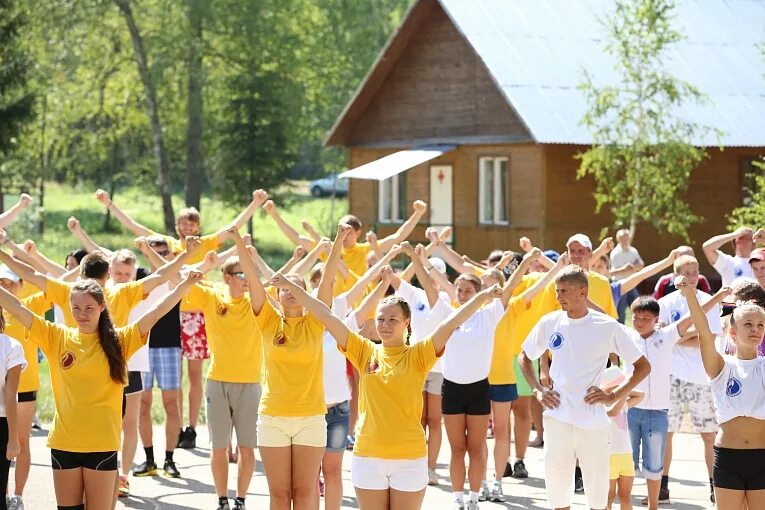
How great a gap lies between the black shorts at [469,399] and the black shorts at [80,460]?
3.36 meters

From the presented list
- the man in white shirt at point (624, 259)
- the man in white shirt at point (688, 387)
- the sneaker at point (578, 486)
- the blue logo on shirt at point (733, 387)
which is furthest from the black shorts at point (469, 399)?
the man in white shirt at point (624, 259)

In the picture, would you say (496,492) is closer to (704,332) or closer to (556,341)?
(556,341)

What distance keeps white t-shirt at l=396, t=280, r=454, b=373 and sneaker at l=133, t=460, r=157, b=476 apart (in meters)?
2.71

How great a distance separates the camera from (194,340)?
1345cm

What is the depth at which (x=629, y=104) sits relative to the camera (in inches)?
1024

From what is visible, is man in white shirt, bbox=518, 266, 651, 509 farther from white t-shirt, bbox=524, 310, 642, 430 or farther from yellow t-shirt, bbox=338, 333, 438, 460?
yellow t-shirt, bbox=338, 333, 438, 460

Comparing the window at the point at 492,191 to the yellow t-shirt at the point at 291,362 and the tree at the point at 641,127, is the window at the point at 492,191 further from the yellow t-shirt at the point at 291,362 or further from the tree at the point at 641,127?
the yellow t-shirt at the point at 291,362

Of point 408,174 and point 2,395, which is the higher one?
point 408,174

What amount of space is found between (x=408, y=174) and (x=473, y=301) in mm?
25805

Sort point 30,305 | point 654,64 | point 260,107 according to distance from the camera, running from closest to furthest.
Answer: point 30,305 < point 654,64 < point 260,107

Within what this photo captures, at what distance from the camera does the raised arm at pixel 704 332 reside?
768cm

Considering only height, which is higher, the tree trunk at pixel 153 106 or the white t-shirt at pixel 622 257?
the tree trunk at pixel 153 106

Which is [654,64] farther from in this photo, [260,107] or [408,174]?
[260,107]

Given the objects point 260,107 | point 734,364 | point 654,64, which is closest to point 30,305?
A: point 734,364
